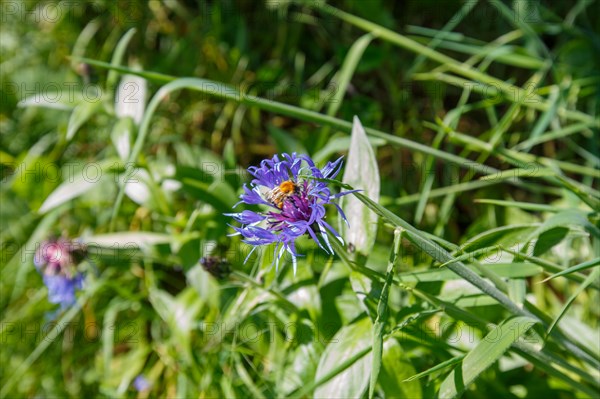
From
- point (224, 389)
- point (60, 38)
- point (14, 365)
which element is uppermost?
point (60, 38)

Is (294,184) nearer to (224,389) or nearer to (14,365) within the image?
(224,389)

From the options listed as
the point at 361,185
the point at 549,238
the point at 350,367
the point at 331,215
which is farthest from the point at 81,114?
the point at 549,238

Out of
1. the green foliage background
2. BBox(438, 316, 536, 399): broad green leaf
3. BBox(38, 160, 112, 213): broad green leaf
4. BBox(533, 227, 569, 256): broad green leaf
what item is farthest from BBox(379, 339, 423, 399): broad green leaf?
BBox(38, 160, 112, 213): broad green leaf

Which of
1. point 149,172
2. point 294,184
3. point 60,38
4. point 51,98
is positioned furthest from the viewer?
point 60,38

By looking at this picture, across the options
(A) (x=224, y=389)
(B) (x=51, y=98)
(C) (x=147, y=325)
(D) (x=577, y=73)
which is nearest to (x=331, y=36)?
(D) (x=577, y=73)

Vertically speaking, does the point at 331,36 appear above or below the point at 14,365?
above

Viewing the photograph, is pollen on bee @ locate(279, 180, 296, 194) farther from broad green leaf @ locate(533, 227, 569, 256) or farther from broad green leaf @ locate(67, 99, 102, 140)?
broad green leaf @ locate(67, 99, 102, 140)

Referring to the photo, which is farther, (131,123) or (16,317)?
(16,317)
